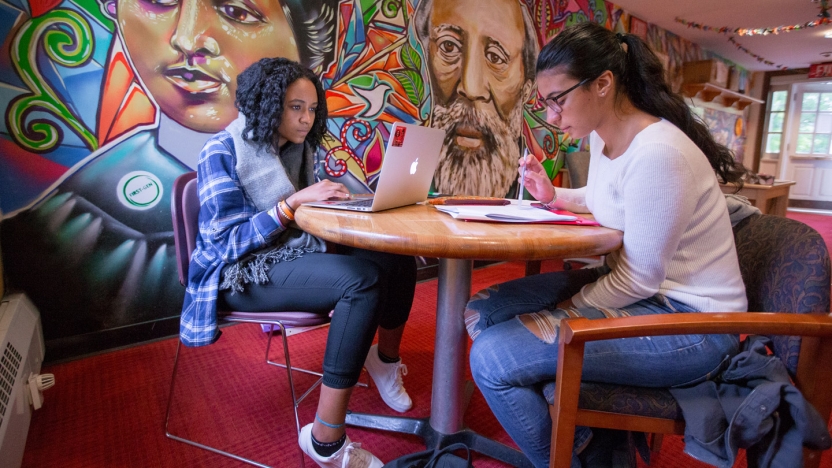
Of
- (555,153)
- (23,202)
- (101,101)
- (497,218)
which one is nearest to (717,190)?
(497,218)

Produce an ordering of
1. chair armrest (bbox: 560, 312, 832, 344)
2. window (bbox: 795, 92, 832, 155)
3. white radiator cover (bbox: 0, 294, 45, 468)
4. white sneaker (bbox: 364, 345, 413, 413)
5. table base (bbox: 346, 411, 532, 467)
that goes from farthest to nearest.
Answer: window (bbox: 795, 92, 832, 155) < white sneaker (bbox: 364, 345, 413, 413) < table base (bbox: 346, 411, 532, 467) < white radiator cover (bbox: 0, 294, 45, 468) < chair armrest (bbox: 560, 312, 832, 344)

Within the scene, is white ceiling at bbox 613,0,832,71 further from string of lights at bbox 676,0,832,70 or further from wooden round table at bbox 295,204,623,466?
wooden round table at bbox 295,204,623,466

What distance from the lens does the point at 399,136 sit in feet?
3.55

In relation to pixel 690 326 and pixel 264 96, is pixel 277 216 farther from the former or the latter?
pixel 690 326

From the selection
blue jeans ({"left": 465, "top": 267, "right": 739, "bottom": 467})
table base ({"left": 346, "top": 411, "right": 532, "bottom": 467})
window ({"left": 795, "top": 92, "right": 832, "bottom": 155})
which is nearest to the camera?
blue jeans ({"left": 465, "top": 267, "right": 739, "bottom": 467})

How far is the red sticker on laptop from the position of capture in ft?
3.47

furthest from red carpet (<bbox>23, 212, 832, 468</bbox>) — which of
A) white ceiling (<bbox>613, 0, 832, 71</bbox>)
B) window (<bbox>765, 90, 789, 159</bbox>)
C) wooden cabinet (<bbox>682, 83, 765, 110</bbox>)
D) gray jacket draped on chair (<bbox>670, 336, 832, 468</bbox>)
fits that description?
window (<bbox>765, 90, 789, 159</bbox>)

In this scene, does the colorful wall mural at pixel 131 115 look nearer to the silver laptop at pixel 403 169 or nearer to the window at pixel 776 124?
the silver laptop at pixel 403 169

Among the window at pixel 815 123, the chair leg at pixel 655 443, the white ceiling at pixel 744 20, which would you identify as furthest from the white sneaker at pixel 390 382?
the window at pixel 815 123

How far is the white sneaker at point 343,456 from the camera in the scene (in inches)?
46.4

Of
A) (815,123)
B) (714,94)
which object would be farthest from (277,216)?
(815,123)

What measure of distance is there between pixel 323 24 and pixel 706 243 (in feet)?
7.10

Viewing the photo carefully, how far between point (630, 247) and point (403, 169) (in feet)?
1.86

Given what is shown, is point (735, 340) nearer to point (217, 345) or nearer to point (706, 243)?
point (706, 243)
